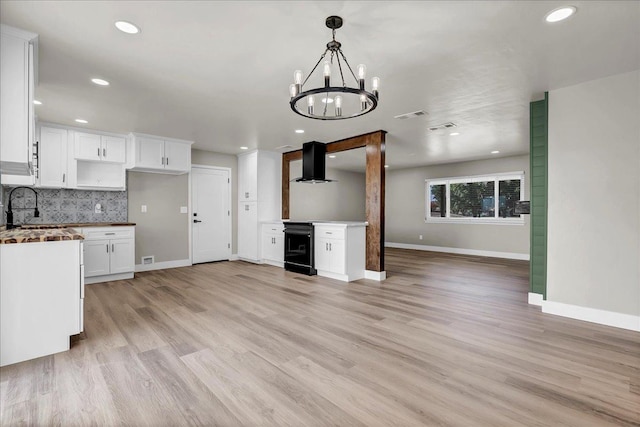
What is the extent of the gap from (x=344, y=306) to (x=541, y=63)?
3.16 metres

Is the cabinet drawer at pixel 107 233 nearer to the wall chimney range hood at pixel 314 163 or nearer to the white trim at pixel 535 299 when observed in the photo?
the wall chimney range hood at pixel 314 163

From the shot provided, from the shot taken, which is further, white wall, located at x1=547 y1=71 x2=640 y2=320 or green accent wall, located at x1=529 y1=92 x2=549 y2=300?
green accent wall, located at x1=529 y1=92 x2=549 y2=300

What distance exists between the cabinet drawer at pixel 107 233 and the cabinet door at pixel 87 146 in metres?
1.20

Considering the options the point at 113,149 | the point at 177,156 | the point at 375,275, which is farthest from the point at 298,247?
the point at 113,149

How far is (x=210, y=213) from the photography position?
268 inches

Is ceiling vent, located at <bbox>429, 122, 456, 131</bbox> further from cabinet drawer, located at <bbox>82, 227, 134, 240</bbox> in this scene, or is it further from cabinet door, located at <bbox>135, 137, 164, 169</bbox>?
cabinet drawer, located at <bbox>82, 227, 134, 240</bbox>

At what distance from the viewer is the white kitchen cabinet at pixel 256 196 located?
266 inches

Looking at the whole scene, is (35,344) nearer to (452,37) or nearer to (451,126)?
(452,37)

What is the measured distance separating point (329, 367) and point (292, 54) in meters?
2.56

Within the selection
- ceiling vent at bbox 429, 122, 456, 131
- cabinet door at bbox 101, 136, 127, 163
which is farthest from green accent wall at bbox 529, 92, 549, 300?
cabinet door at bbox 101, 136, 127, 163

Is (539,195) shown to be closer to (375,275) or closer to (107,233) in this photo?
(375,275)

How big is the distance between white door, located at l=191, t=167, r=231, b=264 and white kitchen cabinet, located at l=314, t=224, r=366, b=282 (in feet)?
8.42

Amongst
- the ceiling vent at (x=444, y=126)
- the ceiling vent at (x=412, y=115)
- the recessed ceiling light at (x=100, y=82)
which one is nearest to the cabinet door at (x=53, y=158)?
the recessed ceiling light at (x=100, y=82)

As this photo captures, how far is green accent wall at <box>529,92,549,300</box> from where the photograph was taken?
365 centimetres
